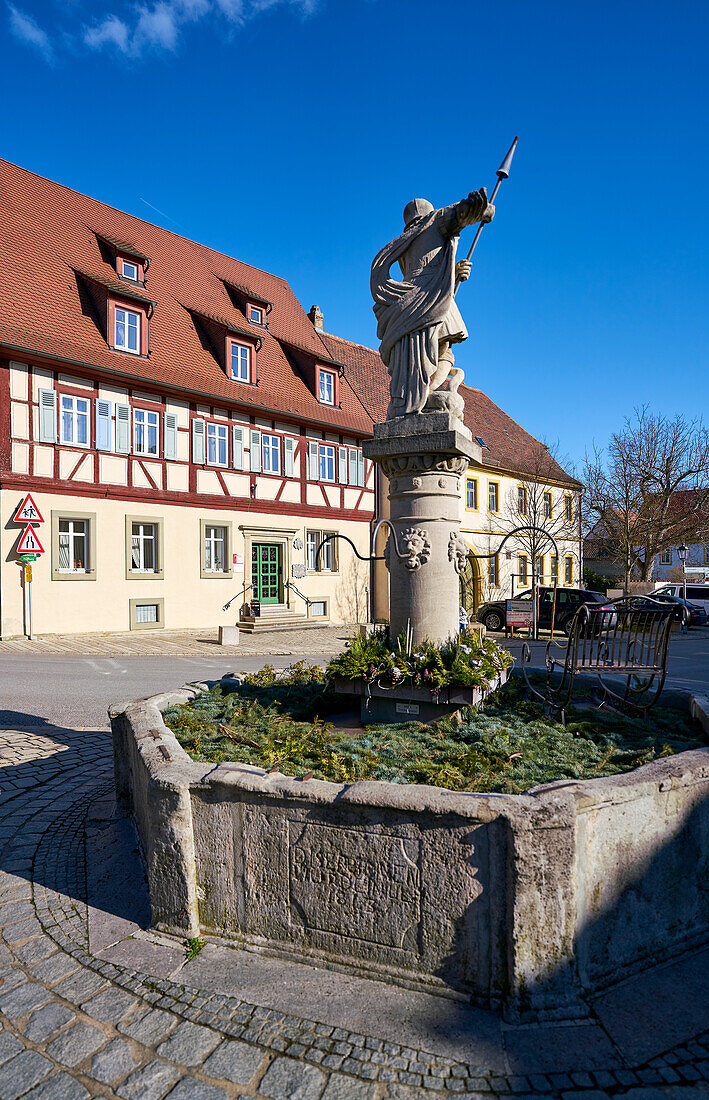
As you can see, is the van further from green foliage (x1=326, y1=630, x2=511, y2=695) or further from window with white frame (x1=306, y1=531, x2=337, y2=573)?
green foliage (x1=326, y1=630, x2=511, y2=695)

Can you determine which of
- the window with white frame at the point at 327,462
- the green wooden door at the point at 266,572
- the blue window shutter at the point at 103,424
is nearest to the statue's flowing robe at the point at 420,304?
the blue window shutter at the point at 103,424

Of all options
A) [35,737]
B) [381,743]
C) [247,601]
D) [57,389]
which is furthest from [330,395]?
[381,743]

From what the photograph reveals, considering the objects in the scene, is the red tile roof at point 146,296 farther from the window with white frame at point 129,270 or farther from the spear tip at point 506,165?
the spear tip at point 506,165

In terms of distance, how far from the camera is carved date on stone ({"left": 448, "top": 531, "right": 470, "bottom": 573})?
5.27m

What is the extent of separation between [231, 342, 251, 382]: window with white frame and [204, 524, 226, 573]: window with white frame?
15.7 ft

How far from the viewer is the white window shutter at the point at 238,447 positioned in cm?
2028

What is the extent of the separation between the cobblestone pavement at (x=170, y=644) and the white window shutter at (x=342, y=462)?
657 centimetres

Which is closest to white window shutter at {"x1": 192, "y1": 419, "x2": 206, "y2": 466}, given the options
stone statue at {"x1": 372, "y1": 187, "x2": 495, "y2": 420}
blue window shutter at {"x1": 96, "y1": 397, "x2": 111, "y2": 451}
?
blue window shutter at {"x1": 96, "y1": 397, "x2": 111, "y2": 451}

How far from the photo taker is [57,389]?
53.6 ft

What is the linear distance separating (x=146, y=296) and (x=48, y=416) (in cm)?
530

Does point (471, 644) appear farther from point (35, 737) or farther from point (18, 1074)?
point (35, 737)

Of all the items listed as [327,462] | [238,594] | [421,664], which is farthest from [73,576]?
[421,664]

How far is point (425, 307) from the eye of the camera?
538cm

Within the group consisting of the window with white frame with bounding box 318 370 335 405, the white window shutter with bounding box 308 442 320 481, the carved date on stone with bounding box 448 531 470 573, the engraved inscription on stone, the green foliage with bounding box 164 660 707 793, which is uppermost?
the window with white frame with bounding box 318 370 335 405
